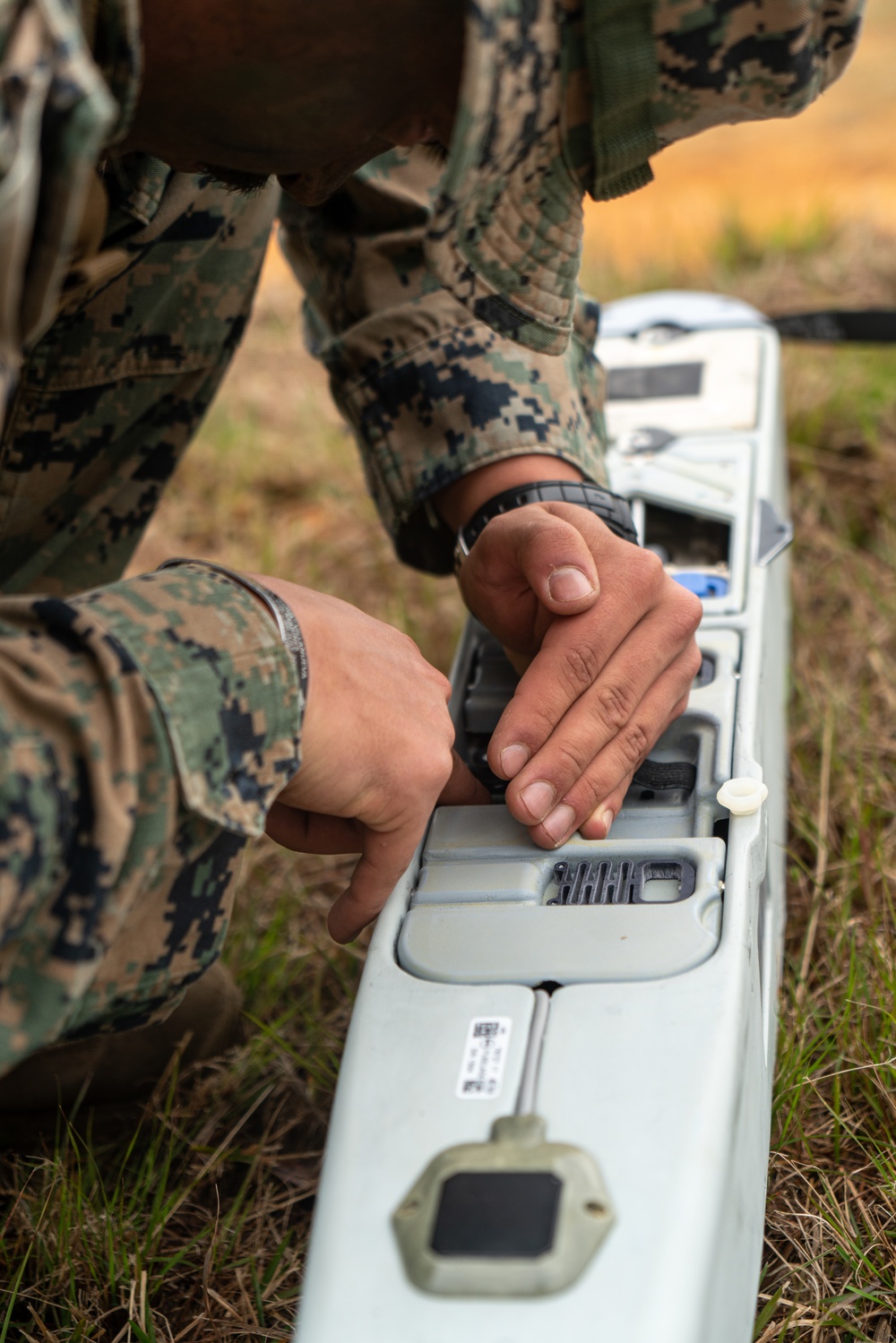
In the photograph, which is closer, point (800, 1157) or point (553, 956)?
point (553, 956)

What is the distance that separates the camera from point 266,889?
72.9 inches

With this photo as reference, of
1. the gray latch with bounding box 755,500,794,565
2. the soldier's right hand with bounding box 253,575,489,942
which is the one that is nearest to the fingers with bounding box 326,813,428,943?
the soldier's right hand with bounding box 253,575,489,942

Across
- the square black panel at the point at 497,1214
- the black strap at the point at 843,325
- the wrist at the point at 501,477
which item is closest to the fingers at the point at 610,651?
the wrist at the point at 501,477

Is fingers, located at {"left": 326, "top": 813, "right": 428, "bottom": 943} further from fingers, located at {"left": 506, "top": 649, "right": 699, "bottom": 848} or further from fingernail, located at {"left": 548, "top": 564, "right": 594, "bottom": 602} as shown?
fingernail, located at {"left": 548, "top": 564, "right": 594, "bottom": 602}

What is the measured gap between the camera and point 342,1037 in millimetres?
1615

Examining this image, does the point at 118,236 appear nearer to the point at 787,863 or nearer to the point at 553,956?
the point at 553,956

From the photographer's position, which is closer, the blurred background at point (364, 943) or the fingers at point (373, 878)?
the fingers at point (373, 878)

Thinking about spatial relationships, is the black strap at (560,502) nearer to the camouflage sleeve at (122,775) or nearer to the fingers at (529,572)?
the fingers at (529,572)

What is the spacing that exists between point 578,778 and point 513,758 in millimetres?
69

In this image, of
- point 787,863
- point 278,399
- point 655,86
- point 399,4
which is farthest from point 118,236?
point 278,399

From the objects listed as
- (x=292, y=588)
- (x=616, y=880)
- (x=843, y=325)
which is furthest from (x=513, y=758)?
(x=843, y=325)

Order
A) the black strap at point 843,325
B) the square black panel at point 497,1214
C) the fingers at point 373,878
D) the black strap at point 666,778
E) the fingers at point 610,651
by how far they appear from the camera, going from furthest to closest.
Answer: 1. the black strap at point 843,325
2. the black strap at point 666,778
3. the fingers at point 610,651
4. the fingers at point 373,878
5. the square black panel at point 497,1214

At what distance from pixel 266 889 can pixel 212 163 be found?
1043mm

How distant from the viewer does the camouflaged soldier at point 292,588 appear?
916mm
